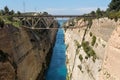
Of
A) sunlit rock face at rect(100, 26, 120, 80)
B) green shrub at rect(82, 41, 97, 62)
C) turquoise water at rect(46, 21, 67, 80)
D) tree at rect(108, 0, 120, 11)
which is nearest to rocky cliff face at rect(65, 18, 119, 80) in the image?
green shrub at rect(82, 41, 97, 62)

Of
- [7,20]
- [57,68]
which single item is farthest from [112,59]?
[57,68]

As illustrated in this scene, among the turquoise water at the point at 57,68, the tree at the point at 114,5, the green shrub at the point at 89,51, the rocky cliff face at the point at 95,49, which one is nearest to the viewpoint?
the rocky cliff face at the point at 95,49

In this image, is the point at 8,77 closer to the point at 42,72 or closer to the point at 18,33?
the point at 18,33

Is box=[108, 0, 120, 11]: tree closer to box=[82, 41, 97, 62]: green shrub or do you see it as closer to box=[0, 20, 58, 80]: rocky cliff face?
box=[82, 41, 97, 62]: green shrub

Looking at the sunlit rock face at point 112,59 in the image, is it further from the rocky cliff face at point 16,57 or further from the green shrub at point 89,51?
the rocky cliff face at point 16,57

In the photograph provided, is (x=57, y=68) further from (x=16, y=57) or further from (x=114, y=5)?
(x=16, y=57)

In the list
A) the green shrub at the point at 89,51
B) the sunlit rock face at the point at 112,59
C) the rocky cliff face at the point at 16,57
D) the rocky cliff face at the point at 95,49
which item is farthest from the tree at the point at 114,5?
the sunlit rock face at the point at 112,59

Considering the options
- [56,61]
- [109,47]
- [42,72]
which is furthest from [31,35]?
[109,47]

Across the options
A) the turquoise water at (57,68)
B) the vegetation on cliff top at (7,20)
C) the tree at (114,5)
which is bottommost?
the turquoise water at (57,68)
